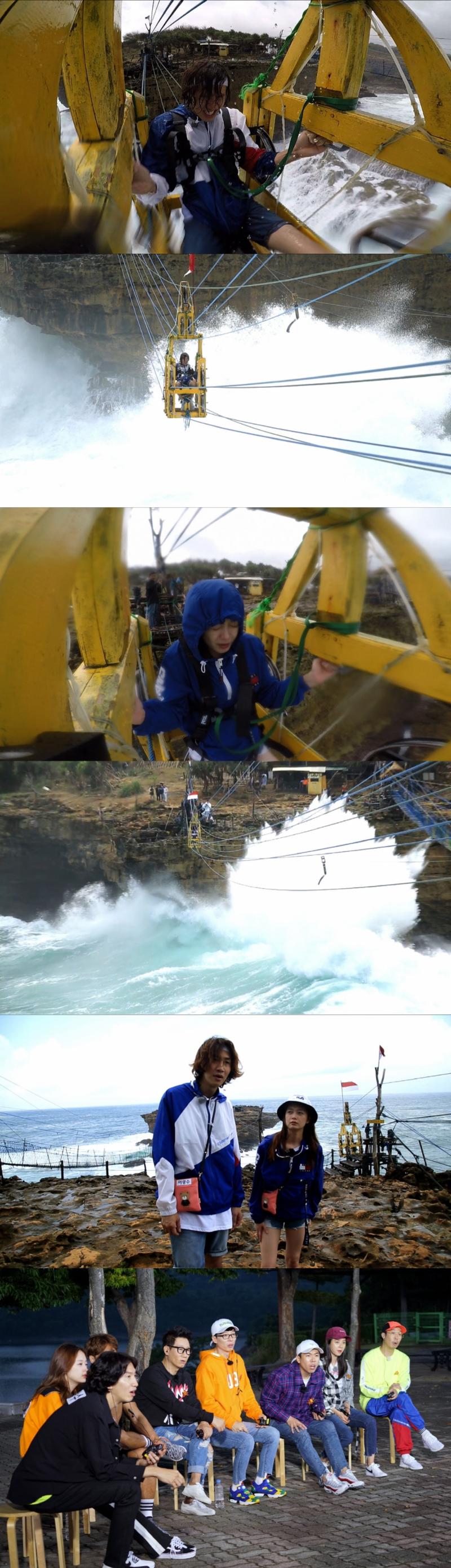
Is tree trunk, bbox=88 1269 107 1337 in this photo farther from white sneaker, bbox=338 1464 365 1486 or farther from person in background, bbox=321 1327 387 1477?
white sneaker, bbox=338 1464 365 1486

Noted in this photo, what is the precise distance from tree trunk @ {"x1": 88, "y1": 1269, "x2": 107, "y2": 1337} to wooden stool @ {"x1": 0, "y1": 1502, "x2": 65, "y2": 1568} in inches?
83.6

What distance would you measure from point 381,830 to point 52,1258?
1.97 meters

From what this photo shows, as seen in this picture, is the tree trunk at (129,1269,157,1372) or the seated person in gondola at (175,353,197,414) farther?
the tree trunk at (129,1269,157,1372)

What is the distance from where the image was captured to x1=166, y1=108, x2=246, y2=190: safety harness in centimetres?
459

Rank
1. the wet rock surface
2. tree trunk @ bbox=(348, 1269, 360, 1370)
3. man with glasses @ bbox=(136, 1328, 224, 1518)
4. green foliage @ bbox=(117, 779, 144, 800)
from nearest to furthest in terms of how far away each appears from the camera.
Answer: man with glasses @ bbox=(136, 1328, 224, 1518), green foliage @ bbox=(117, 779, 144, 800), the wet rock surface, tree trunk @ bbox=(348, 1269, 360, 1370)

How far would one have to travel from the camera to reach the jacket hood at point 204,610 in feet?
14.5

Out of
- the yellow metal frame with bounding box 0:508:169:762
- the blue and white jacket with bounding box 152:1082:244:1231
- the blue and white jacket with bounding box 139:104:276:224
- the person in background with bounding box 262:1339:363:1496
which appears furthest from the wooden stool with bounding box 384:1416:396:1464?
the blue and white jacket with bounding box 139:104:276:224

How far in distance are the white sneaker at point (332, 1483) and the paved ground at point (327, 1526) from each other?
0.03 meters

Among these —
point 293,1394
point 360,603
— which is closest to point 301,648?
point 360,603

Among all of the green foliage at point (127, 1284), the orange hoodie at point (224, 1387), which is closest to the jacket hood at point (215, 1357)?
the orange hoodie at point (224, 1387)

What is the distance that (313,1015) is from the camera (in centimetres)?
521

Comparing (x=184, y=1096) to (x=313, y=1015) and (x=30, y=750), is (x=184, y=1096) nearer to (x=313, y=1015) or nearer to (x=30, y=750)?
(x=313, y=1015)

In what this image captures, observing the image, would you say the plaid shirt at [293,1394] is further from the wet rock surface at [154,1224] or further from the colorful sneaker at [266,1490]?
the wet rock surface at [154,1224]

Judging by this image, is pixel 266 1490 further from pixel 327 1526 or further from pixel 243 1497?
pixel 327 1526
